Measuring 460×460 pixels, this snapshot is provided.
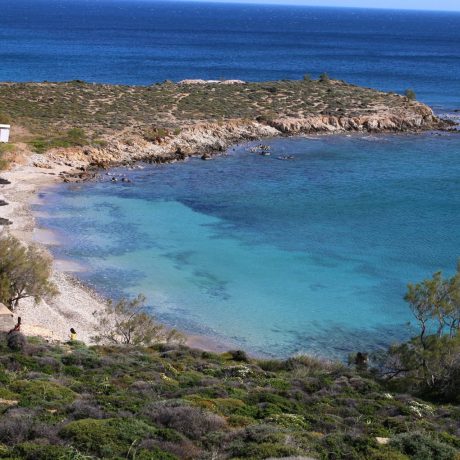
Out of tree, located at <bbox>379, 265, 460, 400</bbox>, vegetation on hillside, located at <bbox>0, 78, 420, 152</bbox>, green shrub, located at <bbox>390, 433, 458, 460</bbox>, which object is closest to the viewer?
green shrub, located at <bbox>390, 433, 458, 460</bbox>

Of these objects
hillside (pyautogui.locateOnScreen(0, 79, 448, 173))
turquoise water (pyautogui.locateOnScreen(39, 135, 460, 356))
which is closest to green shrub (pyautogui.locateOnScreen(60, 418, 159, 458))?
turquoise water (pyautogui.locateOnScreen(39, 135, 460, 356))

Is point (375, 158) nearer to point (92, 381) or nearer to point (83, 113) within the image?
point (83, 113)

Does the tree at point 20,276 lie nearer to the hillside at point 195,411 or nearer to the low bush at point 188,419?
the hillside at point 195,411

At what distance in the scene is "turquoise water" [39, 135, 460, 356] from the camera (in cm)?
3388

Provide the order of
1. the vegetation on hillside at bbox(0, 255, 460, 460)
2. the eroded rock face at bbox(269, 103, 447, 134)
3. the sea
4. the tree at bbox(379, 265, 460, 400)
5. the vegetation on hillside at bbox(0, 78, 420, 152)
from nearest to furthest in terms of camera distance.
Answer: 1. the vegetation on hillside at bbox(0, 255, 460, 460)
2. the tree at bbox(379, 265, 460, 400)
3. the sea
4. the vegetation on hillside at bbox(0, 78, 420, 152)
5. the eroded rock face at bbox(269, 103, 447, 134)

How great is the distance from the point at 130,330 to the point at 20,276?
205 inches

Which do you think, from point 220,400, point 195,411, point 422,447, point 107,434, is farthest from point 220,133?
point 107,434

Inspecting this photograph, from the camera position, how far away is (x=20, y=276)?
30188 millimetres

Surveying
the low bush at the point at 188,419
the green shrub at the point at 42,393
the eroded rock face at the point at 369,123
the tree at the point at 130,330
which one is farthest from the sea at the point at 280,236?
the low bush at the point at 188,419

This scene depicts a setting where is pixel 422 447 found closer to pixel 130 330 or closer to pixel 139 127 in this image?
pixel 130 330

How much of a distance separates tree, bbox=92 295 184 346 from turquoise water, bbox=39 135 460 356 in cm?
256

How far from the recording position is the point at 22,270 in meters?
30.0

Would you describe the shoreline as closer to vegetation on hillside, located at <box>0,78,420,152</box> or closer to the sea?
the sea

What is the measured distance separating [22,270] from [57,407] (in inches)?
574
